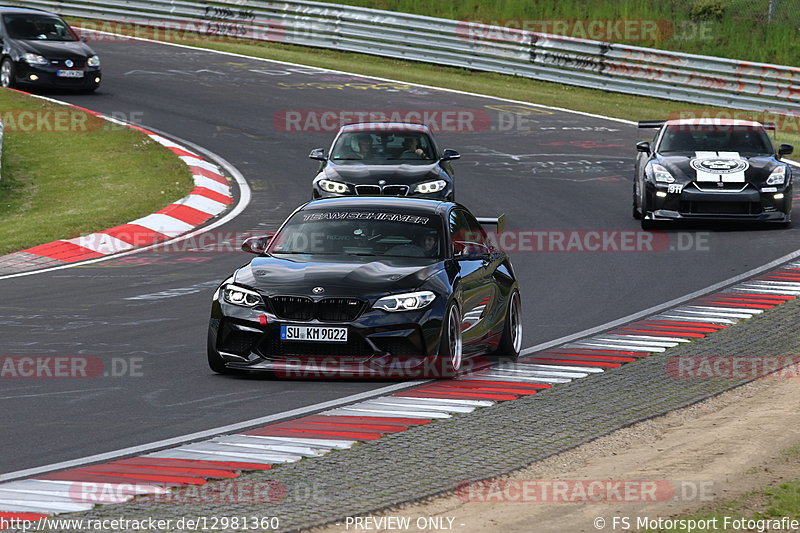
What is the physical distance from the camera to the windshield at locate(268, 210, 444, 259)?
1155cm

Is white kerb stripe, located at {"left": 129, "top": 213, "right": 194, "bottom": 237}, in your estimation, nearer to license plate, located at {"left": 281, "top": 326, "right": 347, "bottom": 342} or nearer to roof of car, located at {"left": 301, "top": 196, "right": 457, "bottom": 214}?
roof of car, located at {"left": 301, "top": 196, "right": 457, "bottom": 214}

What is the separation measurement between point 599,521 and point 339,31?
107ft

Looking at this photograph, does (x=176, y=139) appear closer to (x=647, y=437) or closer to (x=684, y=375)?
(x=684, y=375)

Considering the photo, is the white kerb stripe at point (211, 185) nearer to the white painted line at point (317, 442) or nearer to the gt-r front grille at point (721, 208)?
the gt-r front grille at point (721, 208)

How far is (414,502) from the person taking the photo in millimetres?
7301

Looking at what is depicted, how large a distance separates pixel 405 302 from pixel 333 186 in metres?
8.89

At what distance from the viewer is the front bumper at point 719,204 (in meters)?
19.9

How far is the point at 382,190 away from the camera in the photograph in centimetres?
1914

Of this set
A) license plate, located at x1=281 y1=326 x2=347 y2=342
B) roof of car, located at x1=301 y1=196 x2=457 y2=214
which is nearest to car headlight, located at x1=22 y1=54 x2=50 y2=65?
roof of car, located at x1=301 y1=196 x2=457 y2=214

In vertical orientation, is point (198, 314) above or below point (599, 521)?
below

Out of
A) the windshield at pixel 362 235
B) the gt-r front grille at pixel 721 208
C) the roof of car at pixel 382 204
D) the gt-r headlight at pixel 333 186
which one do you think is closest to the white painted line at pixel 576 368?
the windshield at pixel 362 235

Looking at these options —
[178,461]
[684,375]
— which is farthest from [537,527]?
[684,375]

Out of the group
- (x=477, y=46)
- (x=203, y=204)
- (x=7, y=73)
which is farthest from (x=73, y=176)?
(x=477, y=46)

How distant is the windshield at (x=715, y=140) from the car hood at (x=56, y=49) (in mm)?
14702
